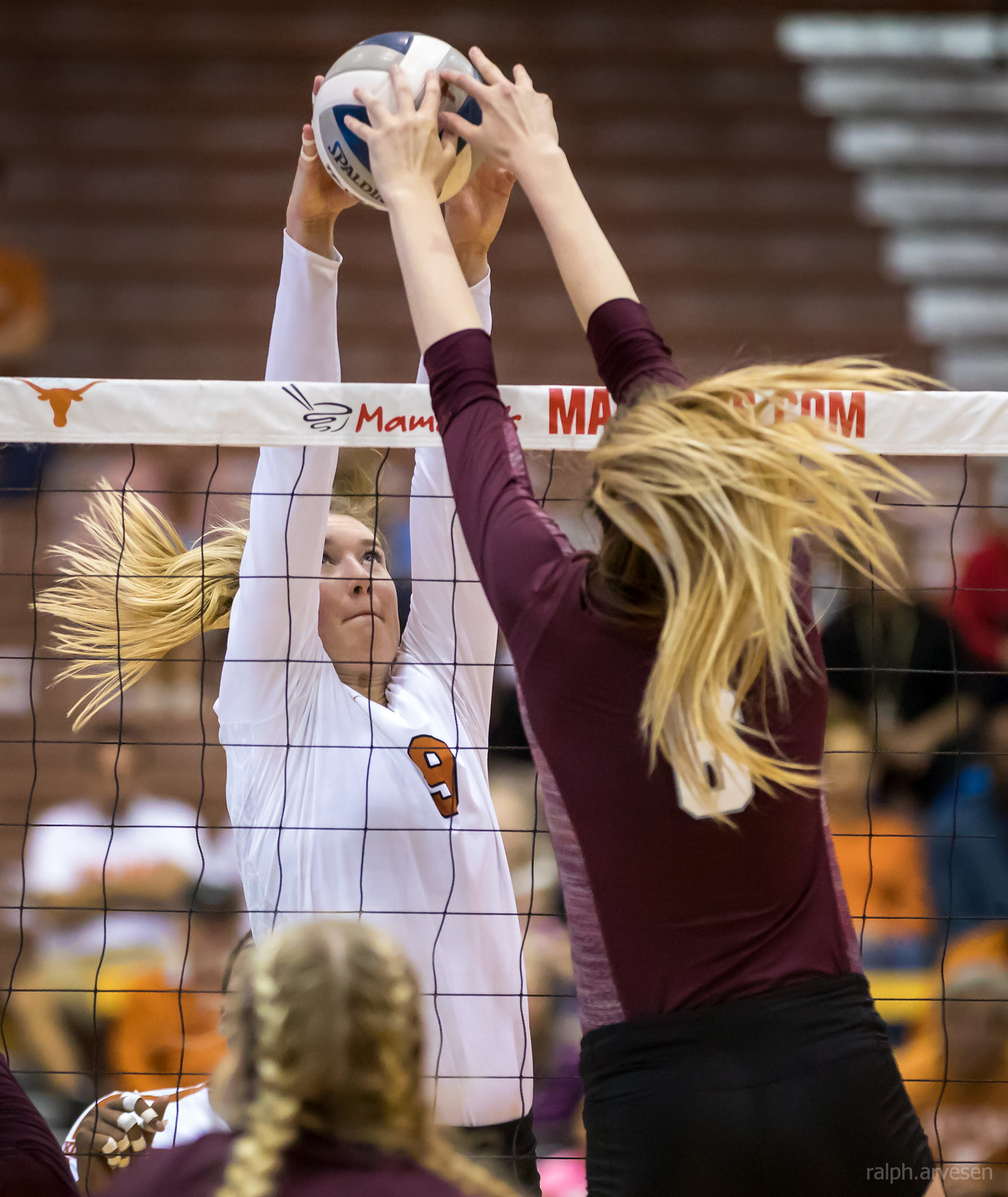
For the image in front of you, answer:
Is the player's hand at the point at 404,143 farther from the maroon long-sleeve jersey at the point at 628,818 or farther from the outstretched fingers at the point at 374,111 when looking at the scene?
the maroon long-sleeve jersey at the point at 628,818

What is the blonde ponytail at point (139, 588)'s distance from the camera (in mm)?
2639

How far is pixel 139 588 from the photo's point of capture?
2.71m

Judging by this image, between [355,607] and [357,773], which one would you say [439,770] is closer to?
[357,773]

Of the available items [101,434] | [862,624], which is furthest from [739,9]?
[101,434]

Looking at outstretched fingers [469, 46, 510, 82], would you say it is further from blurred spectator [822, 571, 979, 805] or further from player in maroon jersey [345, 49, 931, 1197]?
blurred spectator [822, 571, 979, 805]

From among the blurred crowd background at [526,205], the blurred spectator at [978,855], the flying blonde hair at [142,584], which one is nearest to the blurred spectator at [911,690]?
the blurred spectator at [978,855]

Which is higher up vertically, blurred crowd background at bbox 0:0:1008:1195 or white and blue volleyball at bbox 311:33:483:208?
blurred crowd background at bbox 0:0:1008:1195

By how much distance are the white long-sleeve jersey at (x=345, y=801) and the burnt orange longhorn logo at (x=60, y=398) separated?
336 millimetres

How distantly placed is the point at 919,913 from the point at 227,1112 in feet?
12.2

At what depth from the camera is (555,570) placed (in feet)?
4.73

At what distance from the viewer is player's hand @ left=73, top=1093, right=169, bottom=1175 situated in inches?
97.8

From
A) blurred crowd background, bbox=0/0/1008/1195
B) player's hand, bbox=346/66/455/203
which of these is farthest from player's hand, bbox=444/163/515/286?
blurred crowd background, bbox=0/0/1008/1195

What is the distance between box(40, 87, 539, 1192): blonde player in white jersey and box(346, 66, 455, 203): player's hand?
48cm

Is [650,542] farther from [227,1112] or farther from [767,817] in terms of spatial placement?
[227,1112]
